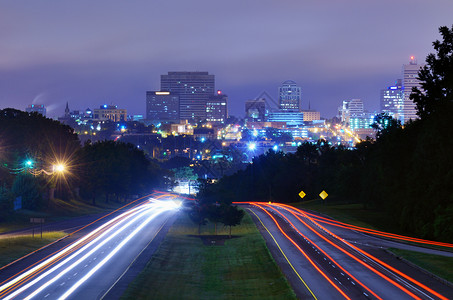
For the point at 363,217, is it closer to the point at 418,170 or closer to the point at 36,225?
the point at 418,170

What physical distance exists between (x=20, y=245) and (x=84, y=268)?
14948 millimetres

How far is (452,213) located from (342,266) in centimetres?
2082

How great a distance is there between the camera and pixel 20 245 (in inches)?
2422

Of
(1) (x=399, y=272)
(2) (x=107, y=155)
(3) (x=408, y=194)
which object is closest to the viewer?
(1) (x=399, y=272)

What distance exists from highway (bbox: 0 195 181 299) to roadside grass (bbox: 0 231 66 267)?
9.48 feet

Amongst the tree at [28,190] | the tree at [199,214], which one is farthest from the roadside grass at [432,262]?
the tree at [28,190]

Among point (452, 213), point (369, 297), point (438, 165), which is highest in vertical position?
point (438, 165)

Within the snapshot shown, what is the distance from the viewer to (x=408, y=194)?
249 feet

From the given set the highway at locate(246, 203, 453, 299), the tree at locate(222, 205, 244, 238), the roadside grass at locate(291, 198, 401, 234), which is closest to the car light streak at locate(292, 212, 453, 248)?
the highway at locate(246, 203, 453, 299)

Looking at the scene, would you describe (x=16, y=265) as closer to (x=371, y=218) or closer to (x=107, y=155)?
(x=371, y=218)

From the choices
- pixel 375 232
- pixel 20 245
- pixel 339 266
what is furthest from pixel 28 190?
pixel 339 266

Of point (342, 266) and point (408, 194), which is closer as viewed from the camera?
point (342, 266)

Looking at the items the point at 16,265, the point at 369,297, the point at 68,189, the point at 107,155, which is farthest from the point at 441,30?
the point at 107,155

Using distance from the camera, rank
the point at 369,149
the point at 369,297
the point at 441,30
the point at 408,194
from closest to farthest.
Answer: the point at 369,297
the point at 408,194
the point at 441,30
the point at 369,149
